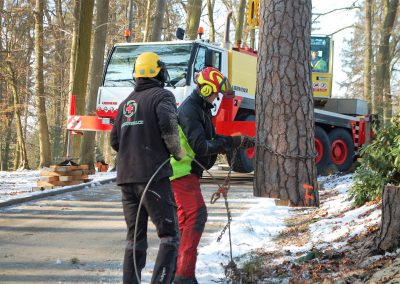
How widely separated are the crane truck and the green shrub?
4.13m

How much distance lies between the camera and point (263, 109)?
7.20 m

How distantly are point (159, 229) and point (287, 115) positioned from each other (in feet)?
11.2

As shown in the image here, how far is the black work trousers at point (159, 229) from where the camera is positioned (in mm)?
4070

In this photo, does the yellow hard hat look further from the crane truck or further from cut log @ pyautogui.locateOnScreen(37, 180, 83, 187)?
cut log @ pyautogui.locateOnScreen(37, 180, 83, 187)

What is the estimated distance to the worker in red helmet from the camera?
4.55m

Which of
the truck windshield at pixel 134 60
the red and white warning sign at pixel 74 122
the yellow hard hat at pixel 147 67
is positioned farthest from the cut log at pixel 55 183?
the yellow hard hat at pixel 147 67

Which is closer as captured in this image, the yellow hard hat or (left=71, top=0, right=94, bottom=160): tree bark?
the yellow hard hat

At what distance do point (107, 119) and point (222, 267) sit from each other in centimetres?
829

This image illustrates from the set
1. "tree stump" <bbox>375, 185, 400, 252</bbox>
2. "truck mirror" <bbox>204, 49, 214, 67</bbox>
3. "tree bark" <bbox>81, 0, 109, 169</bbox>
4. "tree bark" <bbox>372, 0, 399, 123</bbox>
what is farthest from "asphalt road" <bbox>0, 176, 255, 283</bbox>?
"tree bark" <bbox>372, 0, 399, 123</bbox>

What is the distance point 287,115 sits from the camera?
7.05 m

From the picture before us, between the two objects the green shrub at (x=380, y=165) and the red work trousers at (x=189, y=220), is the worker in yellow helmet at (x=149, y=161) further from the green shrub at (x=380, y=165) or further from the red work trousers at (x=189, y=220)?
the green shrub at (x=380, y=165)

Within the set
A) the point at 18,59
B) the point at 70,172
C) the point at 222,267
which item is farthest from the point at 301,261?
the point at 18,59

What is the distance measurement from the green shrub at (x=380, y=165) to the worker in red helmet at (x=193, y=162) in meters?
2.11

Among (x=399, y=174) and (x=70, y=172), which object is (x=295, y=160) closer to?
(x=399, y=174)
